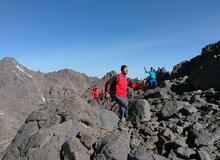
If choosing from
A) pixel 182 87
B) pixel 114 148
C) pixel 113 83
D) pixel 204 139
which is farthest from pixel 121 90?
pixel 182 87

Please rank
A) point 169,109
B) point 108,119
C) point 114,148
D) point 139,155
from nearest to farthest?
1. point 139,155
2. point 114,148
3. point 108,119
4. point 169,109

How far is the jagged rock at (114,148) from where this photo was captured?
13.7 meters

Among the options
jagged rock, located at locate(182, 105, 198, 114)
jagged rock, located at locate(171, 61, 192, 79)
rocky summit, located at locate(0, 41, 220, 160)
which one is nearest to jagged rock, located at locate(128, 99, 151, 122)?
rocky summit, located at locate(0, 41, 220, 160)

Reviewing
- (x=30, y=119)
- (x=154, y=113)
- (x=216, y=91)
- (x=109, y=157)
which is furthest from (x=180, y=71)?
(x=109, y=157)

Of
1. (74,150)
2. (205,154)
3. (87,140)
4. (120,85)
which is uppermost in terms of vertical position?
(120,85)

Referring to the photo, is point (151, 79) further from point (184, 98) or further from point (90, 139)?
point (90, 139)

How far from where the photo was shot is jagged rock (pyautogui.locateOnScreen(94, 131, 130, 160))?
1367 centimetres

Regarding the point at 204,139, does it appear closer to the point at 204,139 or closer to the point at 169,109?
the point at 204,139

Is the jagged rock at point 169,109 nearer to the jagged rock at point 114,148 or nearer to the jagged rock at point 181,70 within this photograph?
the jagged rock at point 114,148

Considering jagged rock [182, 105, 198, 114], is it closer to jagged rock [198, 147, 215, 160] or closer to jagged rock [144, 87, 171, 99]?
jagged rock [198, 147, 215, 160]

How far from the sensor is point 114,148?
542 inches

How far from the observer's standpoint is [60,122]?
688 inches

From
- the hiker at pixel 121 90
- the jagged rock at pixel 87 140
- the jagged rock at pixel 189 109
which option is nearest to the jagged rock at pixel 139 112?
the hiker at pixel 121 90

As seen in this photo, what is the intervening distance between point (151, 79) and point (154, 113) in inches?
739
